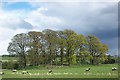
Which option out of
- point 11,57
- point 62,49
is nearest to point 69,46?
point 62,49

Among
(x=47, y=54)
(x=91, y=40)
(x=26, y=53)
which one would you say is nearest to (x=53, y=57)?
(x=47, y=54)

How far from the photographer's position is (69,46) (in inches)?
2751

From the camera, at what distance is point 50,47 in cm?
6888

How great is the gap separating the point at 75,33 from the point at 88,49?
19.8 feet

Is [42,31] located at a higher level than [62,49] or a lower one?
higher

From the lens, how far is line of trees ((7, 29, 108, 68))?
222 feet

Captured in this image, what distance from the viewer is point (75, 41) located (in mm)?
70125

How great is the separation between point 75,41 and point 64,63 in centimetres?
622

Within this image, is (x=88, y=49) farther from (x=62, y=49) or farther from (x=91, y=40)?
(x=62, y=49)

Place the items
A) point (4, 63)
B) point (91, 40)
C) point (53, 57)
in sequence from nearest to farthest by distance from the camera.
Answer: point (4, 63)
point (53, 57)
point (91, 40)

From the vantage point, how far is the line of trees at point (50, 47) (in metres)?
67.8

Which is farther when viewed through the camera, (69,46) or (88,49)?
(88,49)

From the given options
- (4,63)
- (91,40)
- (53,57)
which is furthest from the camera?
(91,40)

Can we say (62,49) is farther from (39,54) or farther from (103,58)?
(103,58)
